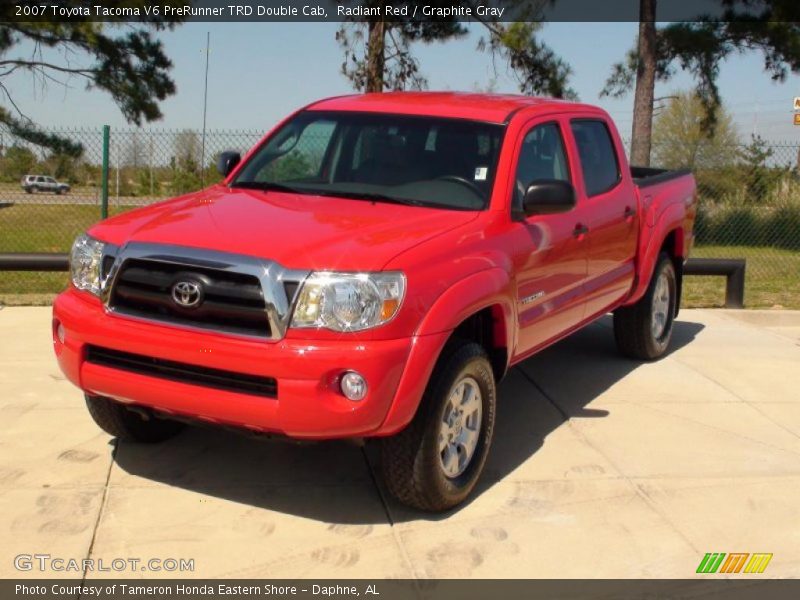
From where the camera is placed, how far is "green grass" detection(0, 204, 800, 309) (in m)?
10.9

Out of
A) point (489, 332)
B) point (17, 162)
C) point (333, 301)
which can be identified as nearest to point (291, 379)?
point (333, 301)

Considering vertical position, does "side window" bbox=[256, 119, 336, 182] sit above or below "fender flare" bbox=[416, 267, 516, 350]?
above

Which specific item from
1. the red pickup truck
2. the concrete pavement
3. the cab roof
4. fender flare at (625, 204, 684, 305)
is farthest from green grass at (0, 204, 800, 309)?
the red pickup truck

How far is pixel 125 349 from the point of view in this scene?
173 inches

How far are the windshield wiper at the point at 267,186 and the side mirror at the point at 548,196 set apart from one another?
3.87 ft

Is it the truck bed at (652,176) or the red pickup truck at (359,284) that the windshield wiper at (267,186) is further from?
the truck bed at (652,176)

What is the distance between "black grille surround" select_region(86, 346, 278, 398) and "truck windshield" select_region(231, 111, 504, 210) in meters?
1.42

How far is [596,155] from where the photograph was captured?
6656mm

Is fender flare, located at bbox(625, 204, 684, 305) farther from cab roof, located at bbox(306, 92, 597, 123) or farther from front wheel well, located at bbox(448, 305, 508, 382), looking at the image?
front wheel well, located at bbox(448, 305, 508, 382)

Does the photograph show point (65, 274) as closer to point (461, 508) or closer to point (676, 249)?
point (676, 249)

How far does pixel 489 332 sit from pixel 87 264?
197 cm

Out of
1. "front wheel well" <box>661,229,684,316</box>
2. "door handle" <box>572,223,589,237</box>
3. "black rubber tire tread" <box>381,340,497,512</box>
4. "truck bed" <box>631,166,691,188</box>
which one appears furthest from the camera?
"front wheel well" <box>661,229,684,316</box>
